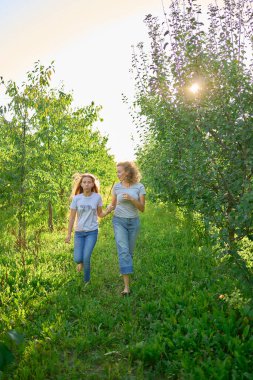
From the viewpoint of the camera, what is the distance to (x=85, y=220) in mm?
6391

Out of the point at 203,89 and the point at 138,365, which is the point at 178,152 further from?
the point at 138,365

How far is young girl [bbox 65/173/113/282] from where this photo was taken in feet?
20.7

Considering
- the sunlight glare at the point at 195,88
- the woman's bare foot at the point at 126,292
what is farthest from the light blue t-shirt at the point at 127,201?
the sunlight glare at the point at 195,88

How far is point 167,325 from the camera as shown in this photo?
4395 millimetres

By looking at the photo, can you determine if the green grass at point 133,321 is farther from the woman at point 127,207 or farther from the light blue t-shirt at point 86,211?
the light blue t-shirt at point 86,211

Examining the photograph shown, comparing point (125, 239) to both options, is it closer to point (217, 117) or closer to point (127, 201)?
point (127, 201)

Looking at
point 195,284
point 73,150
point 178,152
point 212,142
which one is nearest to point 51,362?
point 195,284

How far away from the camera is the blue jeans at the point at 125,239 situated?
5805 millimetres

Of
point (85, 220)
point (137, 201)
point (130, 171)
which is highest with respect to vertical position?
point (130, 171)

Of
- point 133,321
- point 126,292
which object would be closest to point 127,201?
point 126,292

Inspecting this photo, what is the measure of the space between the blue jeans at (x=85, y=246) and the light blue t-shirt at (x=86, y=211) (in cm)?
11

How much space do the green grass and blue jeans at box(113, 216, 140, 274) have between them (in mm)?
514

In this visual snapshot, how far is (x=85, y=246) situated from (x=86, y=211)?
659mm

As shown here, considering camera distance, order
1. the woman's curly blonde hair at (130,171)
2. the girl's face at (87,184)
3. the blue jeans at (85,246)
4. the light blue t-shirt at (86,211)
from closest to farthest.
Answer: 1. the woman's curly blonde hair at (130,171)
2. the blue jeans at (85,246)
3. the light blue t-shirt at (86,211)
4. the girl's face at (87,184)
